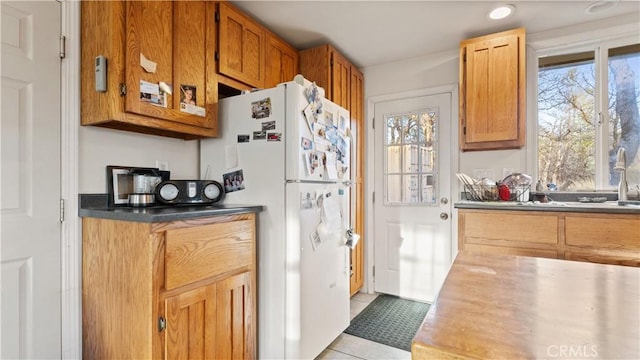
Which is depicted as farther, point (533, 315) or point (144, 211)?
point (144, 211)

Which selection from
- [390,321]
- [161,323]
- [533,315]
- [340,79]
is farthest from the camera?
[340,79]

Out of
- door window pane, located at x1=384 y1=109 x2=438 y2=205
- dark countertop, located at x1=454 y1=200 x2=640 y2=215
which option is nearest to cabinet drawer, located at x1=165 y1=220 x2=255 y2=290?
dark countertop, located at x1=454 y1=200 x2=640 y2=215

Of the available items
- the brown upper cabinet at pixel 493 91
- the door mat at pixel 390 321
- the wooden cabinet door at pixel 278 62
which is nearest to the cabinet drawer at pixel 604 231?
the brown upper cabinet at pixel 493 91

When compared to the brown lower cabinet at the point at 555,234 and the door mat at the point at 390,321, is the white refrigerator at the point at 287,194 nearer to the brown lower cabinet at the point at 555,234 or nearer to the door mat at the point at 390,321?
the door mat at the point at 390,321

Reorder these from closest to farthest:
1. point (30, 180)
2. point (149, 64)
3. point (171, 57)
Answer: point (30, 180) → point (149, 64) → point (171, 57)

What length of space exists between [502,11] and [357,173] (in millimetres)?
1676

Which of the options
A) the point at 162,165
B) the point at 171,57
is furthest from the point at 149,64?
the point at 162,165

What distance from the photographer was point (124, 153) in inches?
66.9

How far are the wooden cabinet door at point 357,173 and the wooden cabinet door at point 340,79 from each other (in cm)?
9

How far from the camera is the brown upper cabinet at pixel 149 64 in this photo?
55.0 inches

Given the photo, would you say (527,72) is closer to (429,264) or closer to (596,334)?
(429,264)

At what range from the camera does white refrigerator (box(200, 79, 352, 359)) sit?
5.58 ft

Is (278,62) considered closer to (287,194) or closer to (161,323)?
(287,194)

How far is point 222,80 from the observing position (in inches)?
77.7
